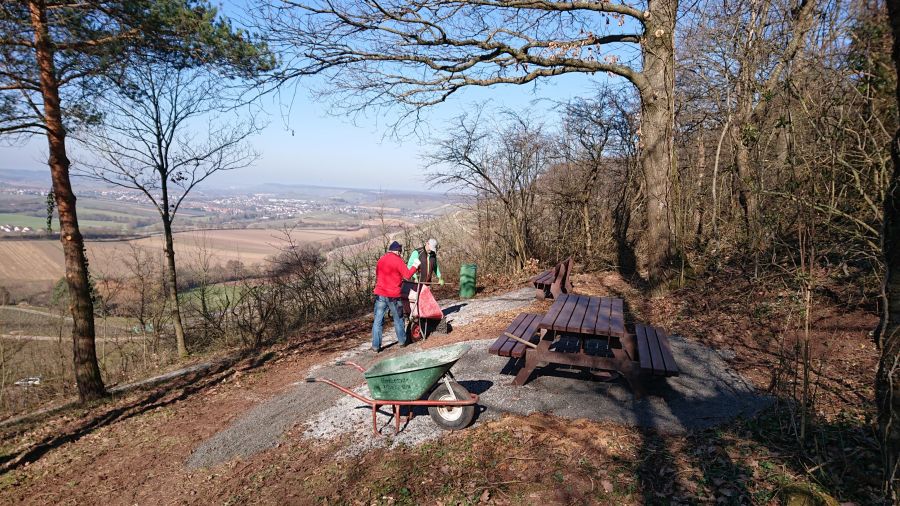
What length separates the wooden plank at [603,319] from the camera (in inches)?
187

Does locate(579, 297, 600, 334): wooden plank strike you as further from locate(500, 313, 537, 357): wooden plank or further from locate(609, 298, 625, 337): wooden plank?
locate(500, 313, 537, 357): wooden plank

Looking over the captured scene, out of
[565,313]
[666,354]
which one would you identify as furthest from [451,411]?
[666,354]

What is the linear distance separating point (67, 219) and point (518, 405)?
657 cm

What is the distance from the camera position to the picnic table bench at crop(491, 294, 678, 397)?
4.82 m

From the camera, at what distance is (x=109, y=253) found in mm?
15750

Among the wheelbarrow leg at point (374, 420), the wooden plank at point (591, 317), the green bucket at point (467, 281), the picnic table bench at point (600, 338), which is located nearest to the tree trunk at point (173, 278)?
the green bucket at point (467, 281)

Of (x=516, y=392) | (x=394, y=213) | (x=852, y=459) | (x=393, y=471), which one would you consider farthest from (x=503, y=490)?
(x=394, y=213)

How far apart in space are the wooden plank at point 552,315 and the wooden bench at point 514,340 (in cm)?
27

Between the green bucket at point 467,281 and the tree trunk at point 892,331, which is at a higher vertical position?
the tree trunk at point 892,331

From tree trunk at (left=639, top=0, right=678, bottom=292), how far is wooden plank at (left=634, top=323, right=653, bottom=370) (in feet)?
10.2

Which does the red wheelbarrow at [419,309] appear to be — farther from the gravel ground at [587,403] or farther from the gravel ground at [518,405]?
the gravel ground at [587,403]

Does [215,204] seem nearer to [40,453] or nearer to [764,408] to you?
[40,453]

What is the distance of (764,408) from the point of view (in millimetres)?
4465

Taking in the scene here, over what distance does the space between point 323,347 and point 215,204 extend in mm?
39670
